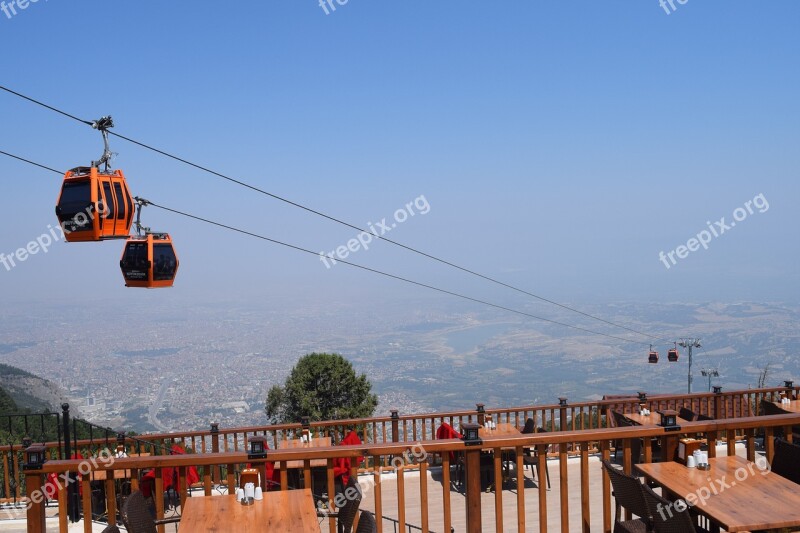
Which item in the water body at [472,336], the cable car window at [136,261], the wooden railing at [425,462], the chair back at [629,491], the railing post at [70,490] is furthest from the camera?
the water body at [472,336]

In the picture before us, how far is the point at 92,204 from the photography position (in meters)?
6.04

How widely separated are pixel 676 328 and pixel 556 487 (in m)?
125

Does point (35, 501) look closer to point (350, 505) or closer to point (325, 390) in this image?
point (350, 505)

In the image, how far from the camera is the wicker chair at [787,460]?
408 centimetres

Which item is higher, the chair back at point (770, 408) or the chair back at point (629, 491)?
the chair back at point (629, 491)

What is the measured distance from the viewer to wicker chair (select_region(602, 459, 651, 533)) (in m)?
3.53

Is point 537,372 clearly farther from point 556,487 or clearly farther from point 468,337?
point 556,487

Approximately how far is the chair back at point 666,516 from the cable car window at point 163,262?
6.24 meters

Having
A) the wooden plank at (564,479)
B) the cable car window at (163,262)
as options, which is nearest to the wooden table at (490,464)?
the wooden plank at (564,479)

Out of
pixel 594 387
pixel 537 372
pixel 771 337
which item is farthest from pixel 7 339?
pixel 771 337

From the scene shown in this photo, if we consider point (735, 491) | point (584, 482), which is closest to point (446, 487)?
point (584, 482)

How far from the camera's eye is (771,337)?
4481 inches

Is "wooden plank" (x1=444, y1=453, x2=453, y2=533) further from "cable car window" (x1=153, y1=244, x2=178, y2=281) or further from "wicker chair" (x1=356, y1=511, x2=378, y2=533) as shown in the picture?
"cable car window" (x1=153, y1=244, x2=178, y2=281)

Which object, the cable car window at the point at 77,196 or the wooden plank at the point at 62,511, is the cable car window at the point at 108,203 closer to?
the cable car window at the point at 77,196
